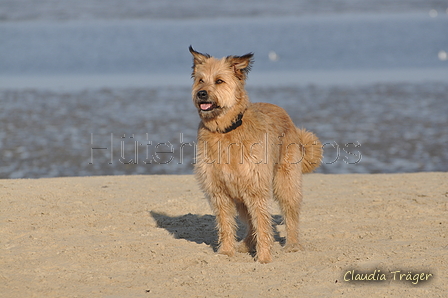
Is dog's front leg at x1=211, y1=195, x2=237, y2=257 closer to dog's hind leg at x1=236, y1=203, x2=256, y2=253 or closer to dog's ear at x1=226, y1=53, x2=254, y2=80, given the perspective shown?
dog's hind leg at x1=236, y1=203, x2=256, y2=253

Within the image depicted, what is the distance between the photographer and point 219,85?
5.95 meters

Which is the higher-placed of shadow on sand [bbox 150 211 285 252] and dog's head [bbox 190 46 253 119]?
dog's head [bbox 190 46 253 119]

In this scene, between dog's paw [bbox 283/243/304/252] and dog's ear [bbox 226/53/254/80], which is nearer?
dog's ear [bbox 226/53/254/80]

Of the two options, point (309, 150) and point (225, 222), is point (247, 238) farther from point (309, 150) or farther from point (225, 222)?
point (309, 150)

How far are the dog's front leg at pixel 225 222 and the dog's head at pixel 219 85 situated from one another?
3.15 ft

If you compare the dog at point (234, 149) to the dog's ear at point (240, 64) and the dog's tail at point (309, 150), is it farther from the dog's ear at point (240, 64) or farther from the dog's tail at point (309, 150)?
the dog's tail at point (309, 150)

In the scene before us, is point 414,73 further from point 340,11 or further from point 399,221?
point 340,11

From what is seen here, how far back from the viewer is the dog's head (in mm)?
5883

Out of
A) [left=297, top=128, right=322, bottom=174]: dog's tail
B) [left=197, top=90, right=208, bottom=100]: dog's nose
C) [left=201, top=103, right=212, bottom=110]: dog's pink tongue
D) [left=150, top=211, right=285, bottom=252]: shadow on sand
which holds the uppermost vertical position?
[left=197, top=90, right=208, bottom=100]: dog's nose

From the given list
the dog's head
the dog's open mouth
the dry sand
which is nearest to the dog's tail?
the dry sand

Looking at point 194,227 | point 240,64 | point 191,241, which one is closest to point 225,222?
point 191,241

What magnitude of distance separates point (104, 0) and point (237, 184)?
59011 millimetres

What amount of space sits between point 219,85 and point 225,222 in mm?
1510

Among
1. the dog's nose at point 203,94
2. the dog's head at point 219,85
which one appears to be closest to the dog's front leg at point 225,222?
the dog's head at point 219,85
